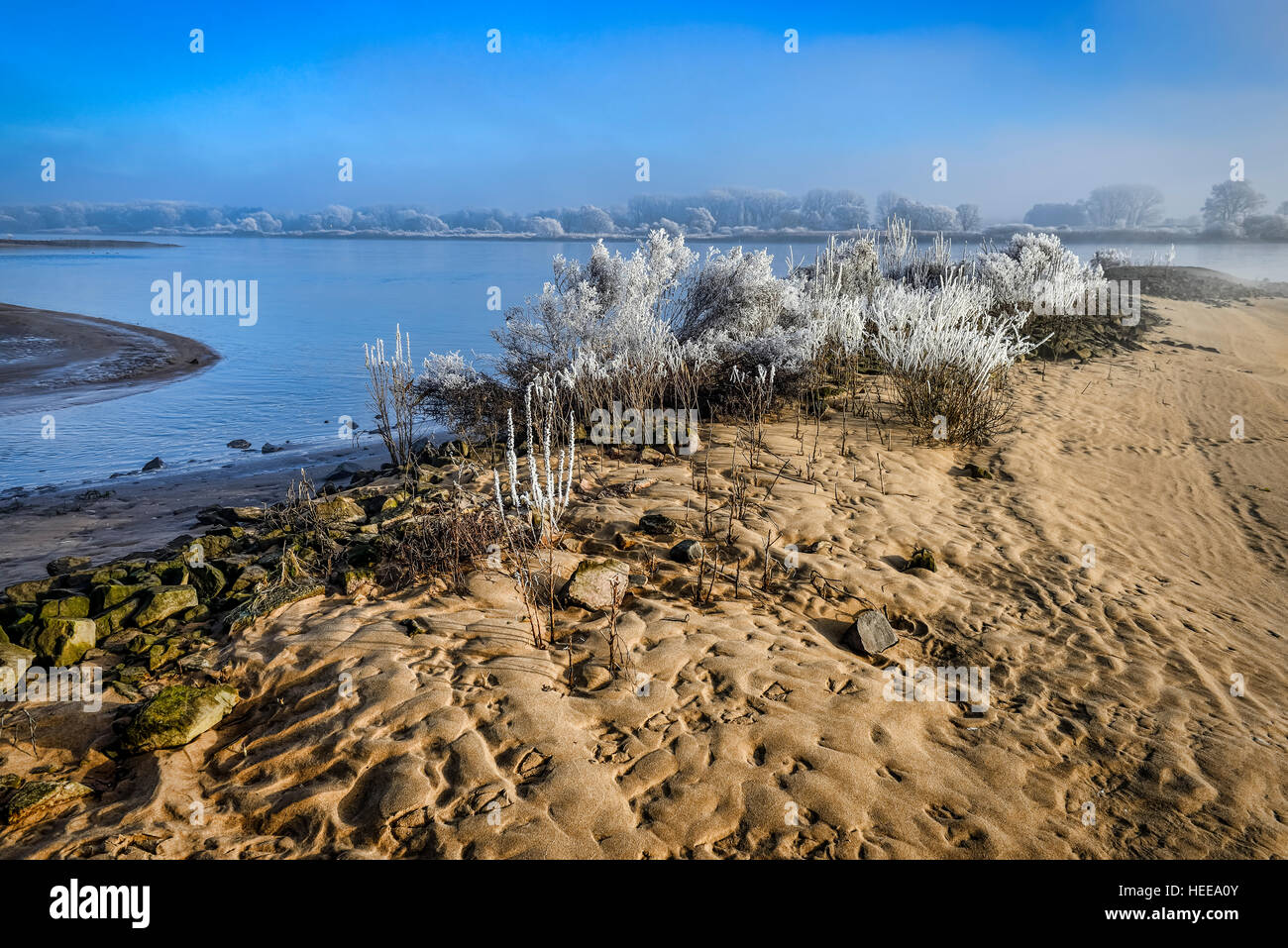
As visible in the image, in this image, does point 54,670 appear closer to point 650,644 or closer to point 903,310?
point 650,644

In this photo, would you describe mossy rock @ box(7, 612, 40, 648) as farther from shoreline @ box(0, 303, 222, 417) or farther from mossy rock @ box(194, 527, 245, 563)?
shoreline @ box(0, 303, 222, 417)

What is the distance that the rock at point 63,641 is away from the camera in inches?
147

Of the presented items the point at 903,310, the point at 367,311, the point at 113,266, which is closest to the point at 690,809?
the point at 903,310

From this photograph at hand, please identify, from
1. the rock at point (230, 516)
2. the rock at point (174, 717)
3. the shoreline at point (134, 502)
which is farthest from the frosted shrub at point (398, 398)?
the rock at point (174, 717)

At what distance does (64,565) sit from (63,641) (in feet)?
7.10

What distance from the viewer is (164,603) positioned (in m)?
4.17

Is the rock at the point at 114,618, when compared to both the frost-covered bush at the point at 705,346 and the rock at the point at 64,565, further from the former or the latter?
the frost-covered bush at the point at 705,346

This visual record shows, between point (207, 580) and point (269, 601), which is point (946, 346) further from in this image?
point (207, 580)

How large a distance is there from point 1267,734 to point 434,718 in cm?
401

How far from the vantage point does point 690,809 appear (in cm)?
282

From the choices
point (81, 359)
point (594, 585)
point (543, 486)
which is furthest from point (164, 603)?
point (81, 359)

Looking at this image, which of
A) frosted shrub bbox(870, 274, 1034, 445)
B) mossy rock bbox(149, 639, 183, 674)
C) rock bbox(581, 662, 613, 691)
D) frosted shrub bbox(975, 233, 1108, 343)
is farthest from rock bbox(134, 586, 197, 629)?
frosted shrub bbox(975, 233, 1108, 343)

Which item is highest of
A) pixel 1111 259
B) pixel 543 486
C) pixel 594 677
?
pixel 1111 259

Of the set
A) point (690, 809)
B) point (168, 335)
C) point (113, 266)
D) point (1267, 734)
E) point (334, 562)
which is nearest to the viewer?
point (690, 809)
